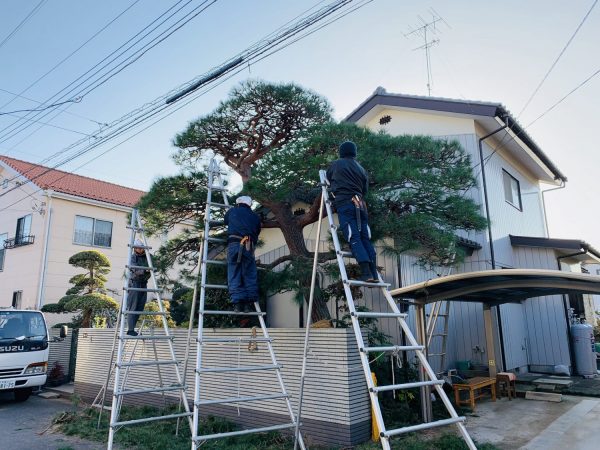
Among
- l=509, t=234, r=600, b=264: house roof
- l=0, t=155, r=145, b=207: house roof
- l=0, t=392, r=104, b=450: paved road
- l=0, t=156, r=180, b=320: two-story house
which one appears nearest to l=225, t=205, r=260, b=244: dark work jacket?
l=0, t=392, r=104, b=450: paved road

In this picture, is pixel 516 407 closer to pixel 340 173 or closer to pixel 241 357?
pixel 241 357

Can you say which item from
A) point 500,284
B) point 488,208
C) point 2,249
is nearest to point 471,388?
point 500,284

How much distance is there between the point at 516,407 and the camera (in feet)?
22.5

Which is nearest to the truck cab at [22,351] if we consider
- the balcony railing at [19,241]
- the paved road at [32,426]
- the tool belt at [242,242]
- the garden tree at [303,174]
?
the paved road at [32,426]

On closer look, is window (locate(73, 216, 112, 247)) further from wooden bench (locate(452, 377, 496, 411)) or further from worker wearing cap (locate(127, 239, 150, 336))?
wooden bench (locate(452, 377, 496, 411))

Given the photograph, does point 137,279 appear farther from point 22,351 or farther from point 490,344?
point 490,344

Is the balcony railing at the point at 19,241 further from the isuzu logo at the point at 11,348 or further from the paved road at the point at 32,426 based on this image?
the isuzu logo at the point at 11,348

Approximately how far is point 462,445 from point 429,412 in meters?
1.02

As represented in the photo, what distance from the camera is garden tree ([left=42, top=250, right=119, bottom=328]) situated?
1052 cm

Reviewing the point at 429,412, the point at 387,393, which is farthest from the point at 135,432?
the point at 429,412

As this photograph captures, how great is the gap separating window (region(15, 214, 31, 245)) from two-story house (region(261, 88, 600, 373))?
10.8m

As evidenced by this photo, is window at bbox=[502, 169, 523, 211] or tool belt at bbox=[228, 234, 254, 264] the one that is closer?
tool belt at bbox=[228, 234, 254, 264]

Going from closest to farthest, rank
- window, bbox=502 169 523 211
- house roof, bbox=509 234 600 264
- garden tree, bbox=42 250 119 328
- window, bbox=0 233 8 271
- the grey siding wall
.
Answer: the grey siding wall → house roof, bbox=509 234 600 264 → garden tree, bbox=42 250 119 328 → window, bbox=502 169 523 211 → window, bbox=0 233 8 271

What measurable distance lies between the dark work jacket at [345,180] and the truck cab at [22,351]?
7643 millimetres
